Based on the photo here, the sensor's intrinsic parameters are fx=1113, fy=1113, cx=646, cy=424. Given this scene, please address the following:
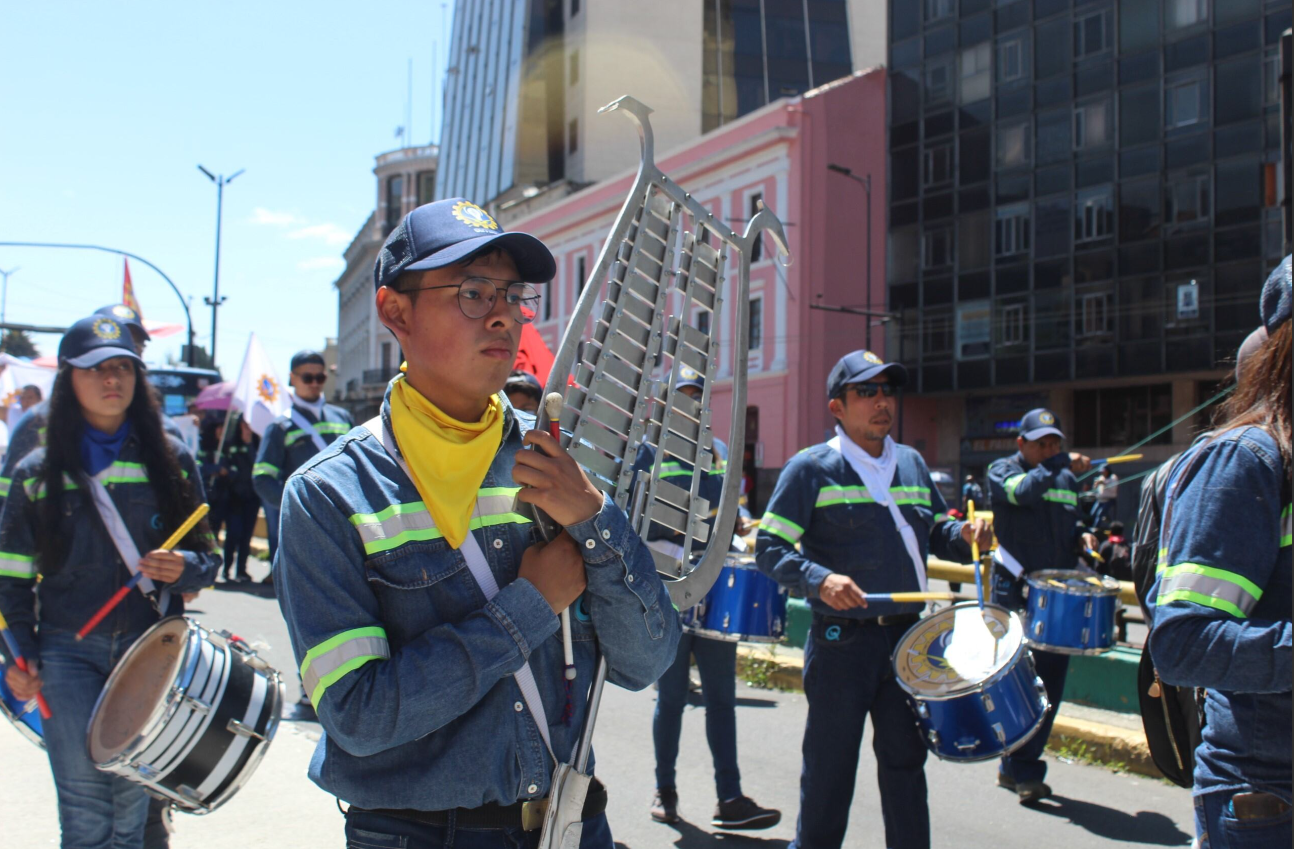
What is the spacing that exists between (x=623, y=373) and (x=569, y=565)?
0.40 metres

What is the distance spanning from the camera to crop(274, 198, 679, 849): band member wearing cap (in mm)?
1892

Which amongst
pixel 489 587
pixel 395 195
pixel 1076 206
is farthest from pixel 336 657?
pixel 395 195

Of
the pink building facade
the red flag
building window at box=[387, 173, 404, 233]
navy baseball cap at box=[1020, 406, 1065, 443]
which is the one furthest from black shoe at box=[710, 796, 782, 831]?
building window at box=[387, 173, 404, 233]

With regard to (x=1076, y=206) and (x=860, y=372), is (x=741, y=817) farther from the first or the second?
(x=1076, y=206)

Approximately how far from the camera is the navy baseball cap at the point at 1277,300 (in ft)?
8.09

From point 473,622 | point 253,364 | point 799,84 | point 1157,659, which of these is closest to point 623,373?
point 473,622

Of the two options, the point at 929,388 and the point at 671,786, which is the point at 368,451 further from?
the point at 929,388

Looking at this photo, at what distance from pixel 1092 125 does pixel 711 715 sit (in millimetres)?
31792

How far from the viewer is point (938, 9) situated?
36875mm

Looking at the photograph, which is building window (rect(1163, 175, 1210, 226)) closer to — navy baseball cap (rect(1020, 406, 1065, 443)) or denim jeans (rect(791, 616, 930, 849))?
navy baseball cap (rect(1020, 406, 1065, 443))

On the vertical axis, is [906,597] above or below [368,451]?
below

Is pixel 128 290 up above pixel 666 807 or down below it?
above

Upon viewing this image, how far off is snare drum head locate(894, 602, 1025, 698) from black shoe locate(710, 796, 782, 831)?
1.58 m

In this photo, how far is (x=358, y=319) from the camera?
8700 cm
